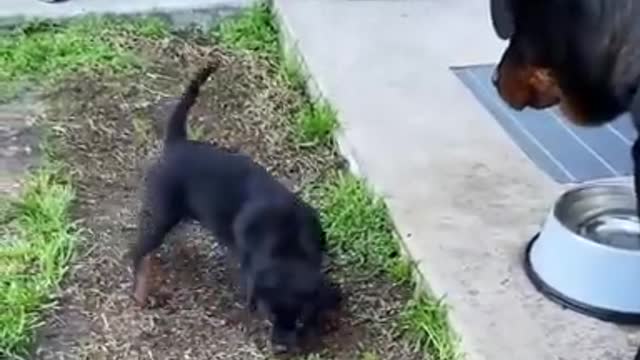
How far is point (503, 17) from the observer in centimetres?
256

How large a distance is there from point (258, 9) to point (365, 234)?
4.99 ft

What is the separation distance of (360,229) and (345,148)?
0.40 m

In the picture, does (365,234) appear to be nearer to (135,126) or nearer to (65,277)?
(65,277)

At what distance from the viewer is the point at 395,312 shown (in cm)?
296

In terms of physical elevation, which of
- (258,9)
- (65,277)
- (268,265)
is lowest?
(258,9)

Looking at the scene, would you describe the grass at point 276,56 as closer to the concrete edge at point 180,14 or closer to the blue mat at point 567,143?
the concrete edge at point 180,14

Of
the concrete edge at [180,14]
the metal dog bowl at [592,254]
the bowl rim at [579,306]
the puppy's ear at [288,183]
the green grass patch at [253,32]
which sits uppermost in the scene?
the metal dog bowl at [592,254]

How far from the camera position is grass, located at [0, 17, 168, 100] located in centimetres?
417

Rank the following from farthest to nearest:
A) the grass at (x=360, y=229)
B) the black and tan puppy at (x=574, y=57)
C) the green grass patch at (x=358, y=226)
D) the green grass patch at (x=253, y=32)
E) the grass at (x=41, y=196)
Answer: the green grass patch at (x=253, y=32)
the green grass patch at (x=358, y=226)
the grass at (x=41, y=196)
the grass at (x=360, y=229)
the black and tan puppy at (x=574, y=57)

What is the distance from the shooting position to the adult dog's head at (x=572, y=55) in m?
2.36

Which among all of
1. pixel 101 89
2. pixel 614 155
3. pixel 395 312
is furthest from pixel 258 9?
pixel 395 312

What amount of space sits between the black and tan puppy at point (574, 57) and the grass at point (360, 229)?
46 centimetres

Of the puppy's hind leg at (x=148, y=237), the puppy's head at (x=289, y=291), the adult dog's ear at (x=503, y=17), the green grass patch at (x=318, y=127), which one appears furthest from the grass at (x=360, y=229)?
the adult dog's ear at (x=503, y=17)

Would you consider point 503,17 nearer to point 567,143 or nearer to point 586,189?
point 586,189
